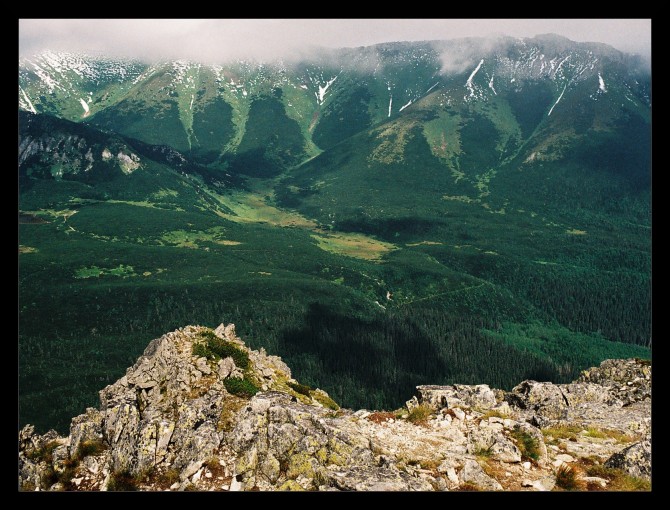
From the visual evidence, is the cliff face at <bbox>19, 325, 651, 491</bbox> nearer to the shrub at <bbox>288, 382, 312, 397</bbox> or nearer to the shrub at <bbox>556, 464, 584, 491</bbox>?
the shrub at <bbox>556, 464, 584, 491</bbox>

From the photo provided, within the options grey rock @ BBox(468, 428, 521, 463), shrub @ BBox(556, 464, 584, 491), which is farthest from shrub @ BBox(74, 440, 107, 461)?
shrub @ BBox(556, 464, 584, 491)

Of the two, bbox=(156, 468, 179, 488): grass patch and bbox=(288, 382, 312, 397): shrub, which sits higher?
bbox=(288, 382, 312, 397): shrub

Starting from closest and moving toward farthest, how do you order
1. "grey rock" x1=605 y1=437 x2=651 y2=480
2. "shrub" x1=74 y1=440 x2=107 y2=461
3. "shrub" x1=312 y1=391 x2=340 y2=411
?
"grey rock" x1=605 y1=437 x2=651 y2=480
"shrub" x1=74 y1=440 x2=107 y2=461
"shrub" x1=312 y1=391 x2=340 y2=411

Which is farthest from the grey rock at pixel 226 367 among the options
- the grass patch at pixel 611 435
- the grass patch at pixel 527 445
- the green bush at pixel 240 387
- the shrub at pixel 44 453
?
the grass patch at pixel 611 435

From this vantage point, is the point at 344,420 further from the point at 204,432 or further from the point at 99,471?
the point at 99,471

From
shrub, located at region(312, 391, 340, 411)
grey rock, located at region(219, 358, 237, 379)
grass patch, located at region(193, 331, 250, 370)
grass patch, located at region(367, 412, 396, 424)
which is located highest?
grass patch, located at region(193, 331, 250, 370)

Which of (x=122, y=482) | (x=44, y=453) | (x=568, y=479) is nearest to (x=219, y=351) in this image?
(x=44, y=453)

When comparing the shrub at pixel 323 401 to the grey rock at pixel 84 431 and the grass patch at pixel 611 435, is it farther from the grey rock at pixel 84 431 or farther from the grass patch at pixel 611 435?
the grass patch at pixel 611 435
